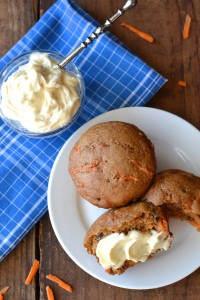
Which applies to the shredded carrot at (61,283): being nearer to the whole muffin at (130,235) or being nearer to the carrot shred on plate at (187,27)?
the whole muffin at (130,235)

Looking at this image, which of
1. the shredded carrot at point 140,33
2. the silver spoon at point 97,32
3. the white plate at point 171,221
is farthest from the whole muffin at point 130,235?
the shredded carrot at point 140,33

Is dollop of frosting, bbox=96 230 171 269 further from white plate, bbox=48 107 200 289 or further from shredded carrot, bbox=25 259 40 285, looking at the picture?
shredded carrot, bbox=25 259 40 285

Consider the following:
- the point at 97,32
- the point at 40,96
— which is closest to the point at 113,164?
the point at 40,96

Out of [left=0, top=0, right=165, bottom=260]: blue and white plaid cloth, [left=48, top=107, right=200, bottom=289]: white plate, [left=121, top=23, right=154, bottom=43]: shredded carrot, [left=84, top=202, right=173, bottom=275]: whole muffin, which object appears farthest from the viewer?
[left=121, top=23, right=154, bottom=43]: shredded carrot

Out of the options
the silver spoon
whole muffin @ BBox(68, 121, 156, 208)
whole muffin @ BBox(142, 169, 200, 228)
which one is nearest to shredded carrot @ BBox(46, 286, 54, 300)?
whole muffin @ BBox(68, 121, 156, 208)

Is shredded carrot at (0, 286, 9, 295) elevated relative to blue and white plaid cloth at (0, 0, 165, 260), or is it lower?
lower

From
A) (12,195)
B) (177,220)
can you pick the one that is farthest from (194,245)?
(12,195)
